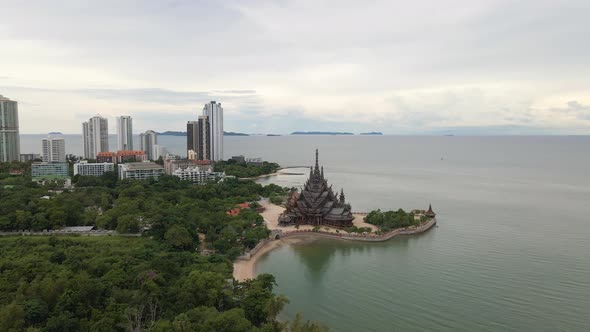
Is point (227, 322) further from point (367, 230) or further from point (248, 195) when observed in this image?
point (248, 195)

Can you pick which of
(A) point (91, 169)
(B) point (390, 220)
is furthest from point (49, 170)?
(B) point (390, 220)

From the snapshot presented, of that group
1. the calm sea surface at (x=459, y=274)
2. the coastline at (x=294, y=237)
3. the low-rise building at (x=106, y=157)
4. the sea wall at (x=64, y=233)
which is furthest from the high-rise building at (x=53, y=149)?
the calm sea surface at (x=459, y=274)

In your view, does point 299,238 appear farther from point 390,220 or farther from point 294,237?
point 390,220

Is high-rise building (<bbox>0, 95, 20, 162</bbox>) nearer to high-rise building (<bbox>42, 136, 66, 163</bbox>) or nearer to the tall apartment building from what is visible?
high-rise building (<bbox>42, 136, 66, 163</bbox>)

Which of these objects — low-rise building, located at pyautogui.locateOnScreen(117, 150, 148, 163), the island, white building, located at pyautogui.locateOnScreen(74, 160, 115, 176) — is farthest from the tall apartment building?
Answer: the island

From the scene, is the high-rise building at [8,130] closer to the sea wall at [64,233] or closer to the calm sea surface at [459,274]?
the sea wall at [64,233]

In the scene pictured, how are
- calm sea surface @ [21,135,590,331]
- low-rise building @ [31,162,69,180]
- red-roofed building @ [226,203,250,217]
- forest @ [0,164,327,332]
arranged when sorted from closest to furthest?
1. forest @ [0,164,327,332]
2. calm sea surface @ [21,135,590,331]
3. red-roofed building @ [226,203,250,217]
4. low-rise building @ [31,162,69,180]
